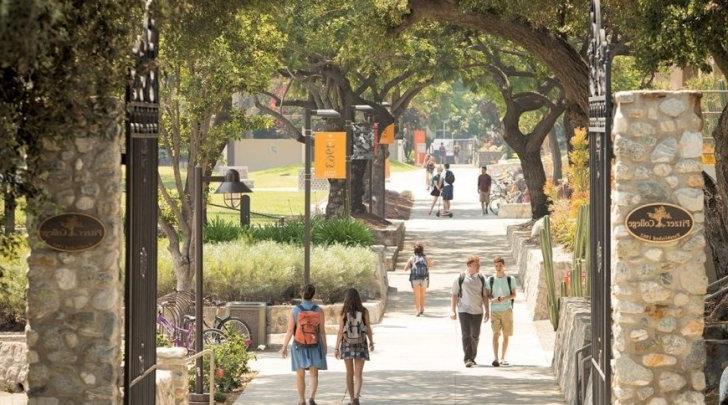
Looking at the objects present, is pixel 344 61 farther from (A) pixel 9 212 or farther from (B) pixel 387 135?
(A) pixel 9 212

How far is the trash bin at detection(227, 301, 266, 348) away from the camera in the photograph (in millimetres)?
24656

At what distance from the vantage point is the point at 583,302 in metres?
20.6

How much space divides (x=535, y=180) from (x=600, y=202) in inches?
1140

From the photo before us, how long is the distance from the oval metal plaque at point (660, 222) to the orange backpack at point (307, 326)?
16.7 ft

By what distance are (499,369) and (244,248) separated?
25.8 feet

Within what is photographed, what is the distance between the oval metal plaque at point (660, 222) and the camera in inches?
519

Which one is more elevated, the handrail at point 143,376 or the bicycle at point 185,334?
the handrail at point 143,376

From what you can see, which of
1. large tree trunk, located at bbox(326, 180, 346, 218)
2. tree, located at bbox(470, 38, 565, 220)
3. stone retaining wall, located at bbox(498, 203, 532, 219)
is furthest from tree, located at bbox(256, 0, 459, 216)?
stone retaining wall, located at bbox(498, 203, 532, 219)

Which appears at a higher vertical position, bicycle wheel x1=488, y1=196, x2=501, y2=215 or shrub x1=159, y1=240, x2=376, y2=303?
bicycle wheel x1=488, y1=196, x2=501, y2=215

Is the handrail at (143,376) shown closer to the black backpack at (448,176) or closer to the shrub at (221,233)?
the shrub at (221,233)

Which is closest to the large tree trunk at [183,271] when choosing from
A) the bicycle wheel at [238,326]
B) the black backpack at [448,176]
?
the bicycle wheel at [238,326]

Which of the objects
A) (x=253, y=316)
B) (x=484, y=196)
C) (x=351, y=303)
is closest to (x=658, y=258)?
(x=351, y=303)

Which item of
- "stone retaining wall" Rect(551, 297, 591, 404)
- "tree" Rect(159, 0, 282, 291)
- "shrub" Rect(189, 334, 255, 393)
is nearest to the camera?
"stone retaining wall" Rect(551, 297, 591, 404)

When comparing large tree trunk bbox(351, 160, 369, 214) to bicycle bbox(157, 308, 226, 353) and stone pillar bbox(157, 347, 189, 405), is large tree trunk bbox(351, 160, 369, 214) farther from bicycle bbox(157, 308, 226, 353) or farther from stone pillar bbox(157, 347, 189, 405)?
stone pillar bbox(157, 347, 189, 405)
